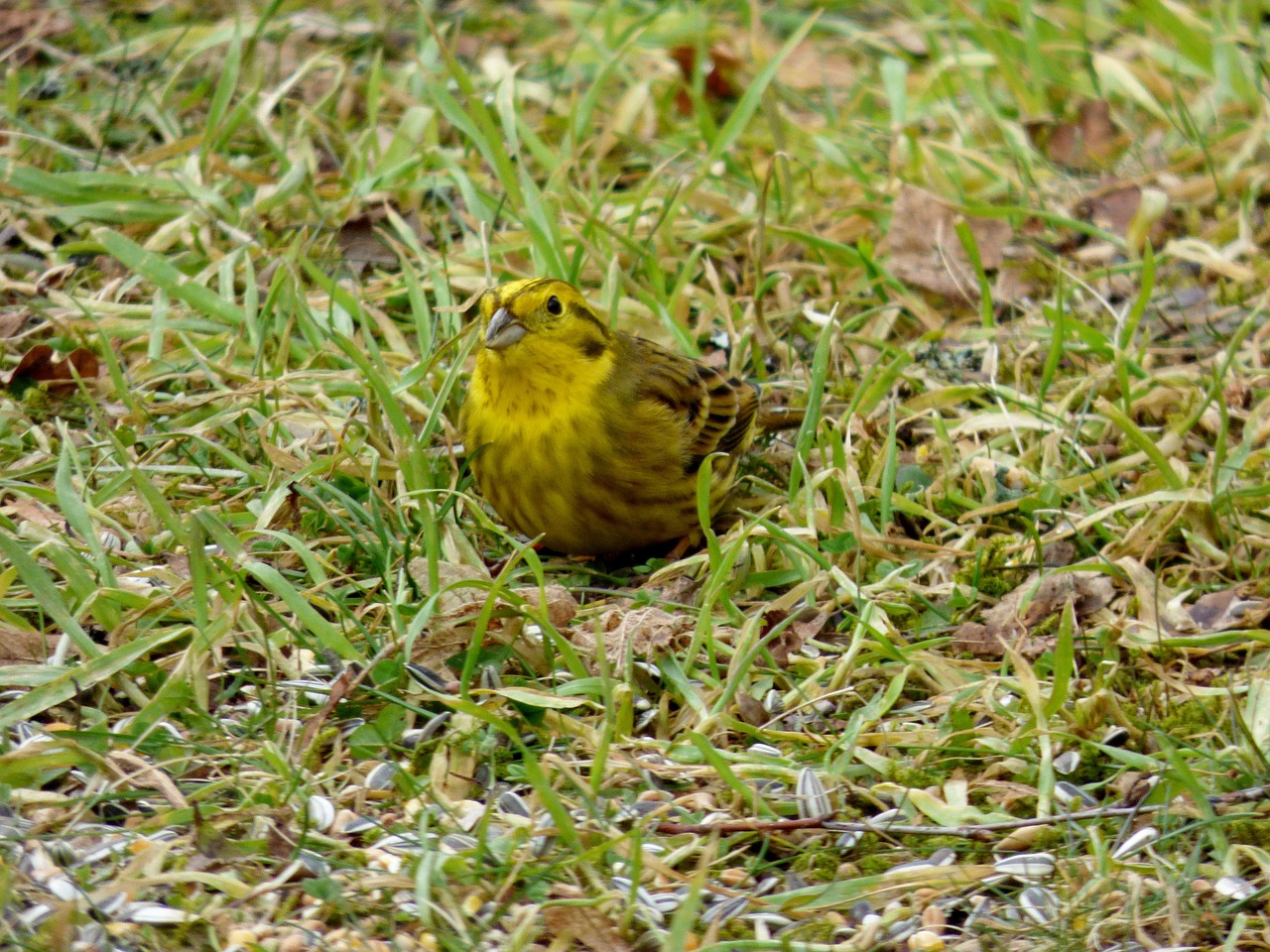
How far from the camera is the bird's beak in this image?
3.48m

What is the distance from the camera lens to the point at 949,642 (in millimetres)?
3332

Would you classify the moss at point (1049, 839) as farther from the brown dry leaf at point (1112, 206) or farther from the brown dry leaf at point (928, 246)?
the brown dry leaf at point (1112, 206)

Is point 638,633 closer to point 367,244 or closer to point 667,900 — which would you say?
point 667,900

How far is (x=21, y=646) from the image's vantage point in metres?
2.97

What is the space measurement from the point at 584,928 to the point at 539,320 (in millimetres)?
1507

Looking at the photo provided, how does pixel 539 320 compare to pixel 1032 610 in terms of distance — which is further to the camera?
pixel 539 320

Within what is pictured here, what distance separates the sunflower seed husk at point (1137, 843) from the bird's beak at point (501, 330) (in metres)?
1.63

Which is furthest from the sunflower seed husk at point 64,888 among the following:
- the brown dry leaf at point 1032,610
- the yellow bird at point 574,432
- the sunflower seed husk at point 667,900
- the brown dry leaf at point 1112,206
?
the brown dry leaf at point 1112,206

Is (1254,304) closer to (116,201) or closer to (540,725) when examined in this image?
(540,725)

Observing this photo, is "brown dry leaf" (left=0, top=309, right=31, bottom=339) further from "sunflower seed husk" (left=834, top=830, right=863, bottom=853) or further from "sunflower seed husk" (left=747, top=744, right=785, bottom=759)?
"sunflower seed husk" (left=834, top=830, right=863, bottom=853)

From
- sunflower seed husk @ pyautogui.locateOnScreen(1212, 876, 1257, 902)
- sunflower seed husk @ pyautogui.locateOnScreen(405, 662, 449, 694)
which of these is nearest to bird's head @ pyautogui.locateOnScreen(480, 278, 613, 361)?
sunflower seed husk @ pyautogui.locateOnScreen(405, 662, 449, 694)

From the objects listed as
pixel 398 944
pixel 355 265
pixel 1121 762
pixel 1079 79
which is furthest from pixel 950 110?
pixel 398 944

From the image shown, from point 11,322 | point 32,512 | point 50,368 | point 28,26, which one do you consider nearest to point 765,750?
point 32,512

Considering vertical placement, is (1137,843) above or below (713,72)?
below
